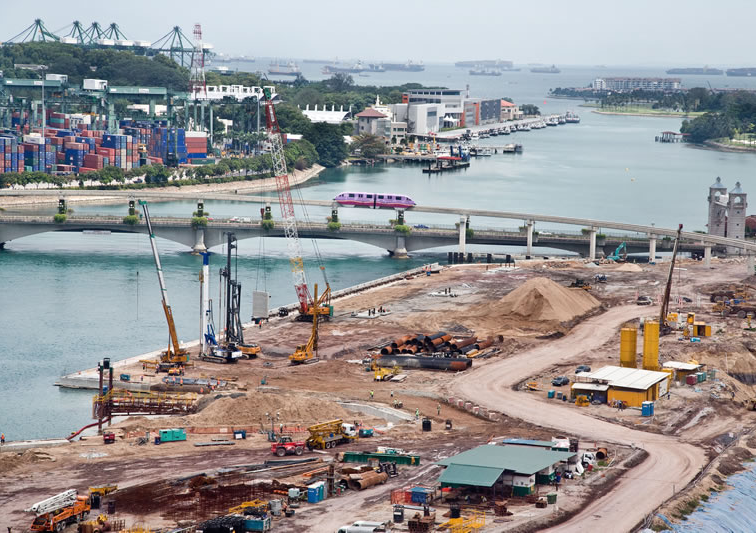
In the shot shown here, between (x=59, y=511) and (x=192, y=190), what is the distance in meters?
70.4

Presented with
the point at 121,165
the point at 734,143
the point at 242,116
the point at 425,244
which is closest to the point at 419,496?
the point at 425,244

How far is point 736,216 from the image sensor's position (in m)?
64.5

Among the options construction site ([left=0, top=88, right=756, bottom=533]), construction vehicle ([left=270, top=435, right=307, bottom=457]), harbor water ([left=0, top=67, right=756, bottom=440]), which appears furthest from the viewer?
harbor water ([left=0, top=67, right=756, bottom=440])

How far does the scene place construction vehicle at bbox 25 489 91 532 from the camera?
22516 millimetres

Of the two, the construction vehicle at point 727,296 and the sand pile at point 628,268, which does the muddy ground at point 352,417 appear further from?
the sand pile at point 628,268

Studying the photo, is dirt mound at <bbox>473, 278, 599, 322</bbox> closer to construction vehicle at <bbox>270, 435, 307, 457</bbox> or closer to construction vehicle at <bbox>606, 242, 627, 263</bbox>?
construction vehicle at <bbox>606, 242, 627, 263</bbox>

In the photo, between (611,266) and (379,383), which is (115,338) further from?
(611,266)

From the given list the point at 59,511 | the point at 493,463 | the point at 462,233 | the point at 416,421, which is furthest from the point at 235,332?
the point at 462,233

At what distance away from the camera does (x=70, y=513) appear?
75.4 ft

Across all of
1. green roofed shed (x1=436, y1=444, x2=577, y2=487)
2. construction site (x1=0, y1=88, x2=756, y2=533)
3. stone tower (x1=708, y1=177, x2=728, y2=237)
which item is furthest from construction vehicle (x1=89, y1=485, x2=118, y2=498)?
stone tower (x1=708, y1=177, x2=728, y2=237)

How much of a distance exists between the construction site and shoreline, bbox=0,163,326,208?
106 ft

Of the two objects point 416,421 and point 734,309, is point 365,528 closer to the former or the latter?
point 416,421

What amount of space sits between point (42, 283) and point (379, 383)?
2441cm

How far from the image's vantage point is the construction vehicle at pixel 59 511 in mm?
22516
